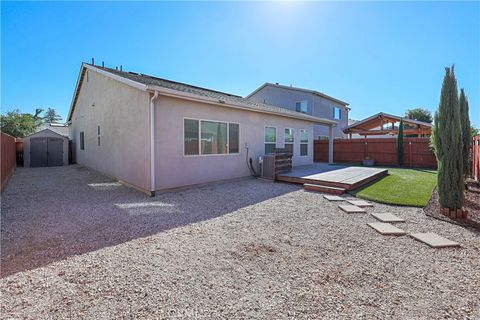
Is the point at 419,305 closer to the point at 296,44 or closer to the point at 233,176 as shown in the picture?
the point at 233,176

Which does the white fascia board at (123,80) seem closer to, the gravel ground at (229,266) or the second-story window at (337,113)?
the gravel ground at (229,266)

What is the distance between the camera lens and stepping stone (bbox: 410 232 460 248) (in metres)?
3.33

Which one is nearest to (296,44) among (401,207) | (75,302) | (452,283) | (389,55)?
(389,55)

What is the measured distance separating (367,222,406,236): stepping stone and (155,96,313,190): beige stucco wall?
525 centimetres

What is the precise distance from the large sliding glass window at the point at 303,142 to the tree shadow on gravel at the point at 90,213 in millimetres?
5010

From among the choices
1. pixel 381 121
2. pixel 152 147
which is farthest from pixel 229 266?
pixel 381 121

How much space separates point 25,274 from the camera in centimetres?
260

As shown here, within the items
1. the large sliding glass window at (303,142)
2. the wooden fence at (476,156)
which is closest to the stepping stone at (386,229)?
the wooden fence at (476,156)

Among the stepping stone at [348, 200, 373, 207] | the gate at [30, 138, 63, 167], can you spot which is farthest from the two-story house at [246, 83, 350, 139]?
the gate at [30, 138, 63, 167]

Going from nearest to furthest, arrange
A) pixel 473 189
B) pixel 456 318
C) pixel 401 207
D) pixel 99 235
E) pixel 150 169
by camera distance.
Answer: pixel 456 318
pixel 99 235
pixel 401 207
pixel 150 169
pixel 473 189

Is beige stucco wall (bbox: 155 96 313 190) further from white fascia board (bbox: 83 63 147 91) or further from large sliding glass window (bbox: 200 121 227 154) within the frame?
white fascia board (bbox: 83 63 147 91)

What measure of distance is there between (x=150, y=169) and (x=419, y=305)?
20.8ft

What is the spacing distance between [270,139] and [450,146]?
6.60 m

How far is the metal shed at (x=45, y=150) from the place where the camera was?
15133 mm
